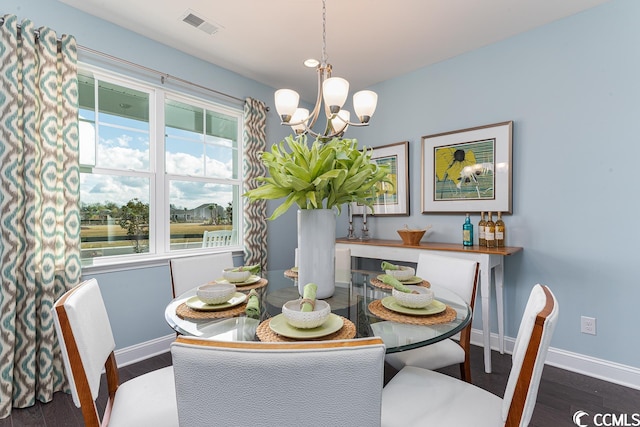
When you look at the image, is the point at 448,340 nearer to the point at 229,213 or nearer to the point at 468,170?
the point at 468,170

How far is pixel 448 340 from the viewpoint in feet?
5.69

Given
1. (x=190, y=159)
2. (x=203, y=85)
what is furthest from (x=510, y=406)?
(x=203, y=85)

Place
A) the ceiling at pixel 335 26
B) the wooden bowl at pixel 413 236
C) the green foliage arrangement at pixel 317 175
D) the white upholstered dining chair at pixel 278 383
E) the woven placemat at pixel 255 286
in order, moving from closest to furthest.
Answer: the white upholstered dining chair at pixel 278 383
the green foliage arrangement at pixel 317 175
the woven placemat at pixel 255 286
the ceiling at pixel 335 26
the wooden bowl at pixel 413 236

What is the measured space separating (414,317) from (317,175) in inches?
27.1

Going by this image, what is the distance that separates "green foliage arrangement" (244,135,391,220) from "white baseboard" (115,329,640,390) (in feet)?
6.51

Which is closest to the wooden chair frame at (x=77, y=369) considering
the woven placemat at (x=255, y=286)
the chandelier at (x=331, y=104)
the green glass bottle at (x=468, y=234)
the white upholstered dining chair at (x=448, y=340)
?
the woven placemat at (x=255, y=286)

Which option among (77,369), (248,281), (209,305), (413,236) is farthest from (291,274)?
(413,236)

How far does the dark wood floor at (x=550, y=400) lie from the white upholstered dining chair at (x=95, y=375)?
97 centimetres

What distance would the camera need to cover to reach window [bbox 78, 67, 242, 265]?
7.94 ft

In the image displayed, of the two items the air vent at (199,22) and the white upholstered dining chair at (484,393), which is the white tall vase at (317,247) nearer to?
the white upholstered dining chair at (484,393)

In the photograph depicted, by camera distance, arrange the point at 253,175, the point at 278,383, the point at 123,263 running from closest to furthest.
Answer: the point at 278,383 → the point at 123,263 → the point at 253,175

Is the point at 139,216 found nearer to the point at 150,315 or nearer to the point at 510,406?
the point at 150,315

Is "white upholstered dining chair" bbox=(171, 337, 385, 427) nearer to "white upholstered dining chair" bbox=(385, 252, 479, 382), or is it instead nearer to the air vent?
"white upholstered dining chair" bbox=(385, 252, 479, 382)

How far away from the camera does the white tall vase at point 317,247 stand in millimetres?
1368
